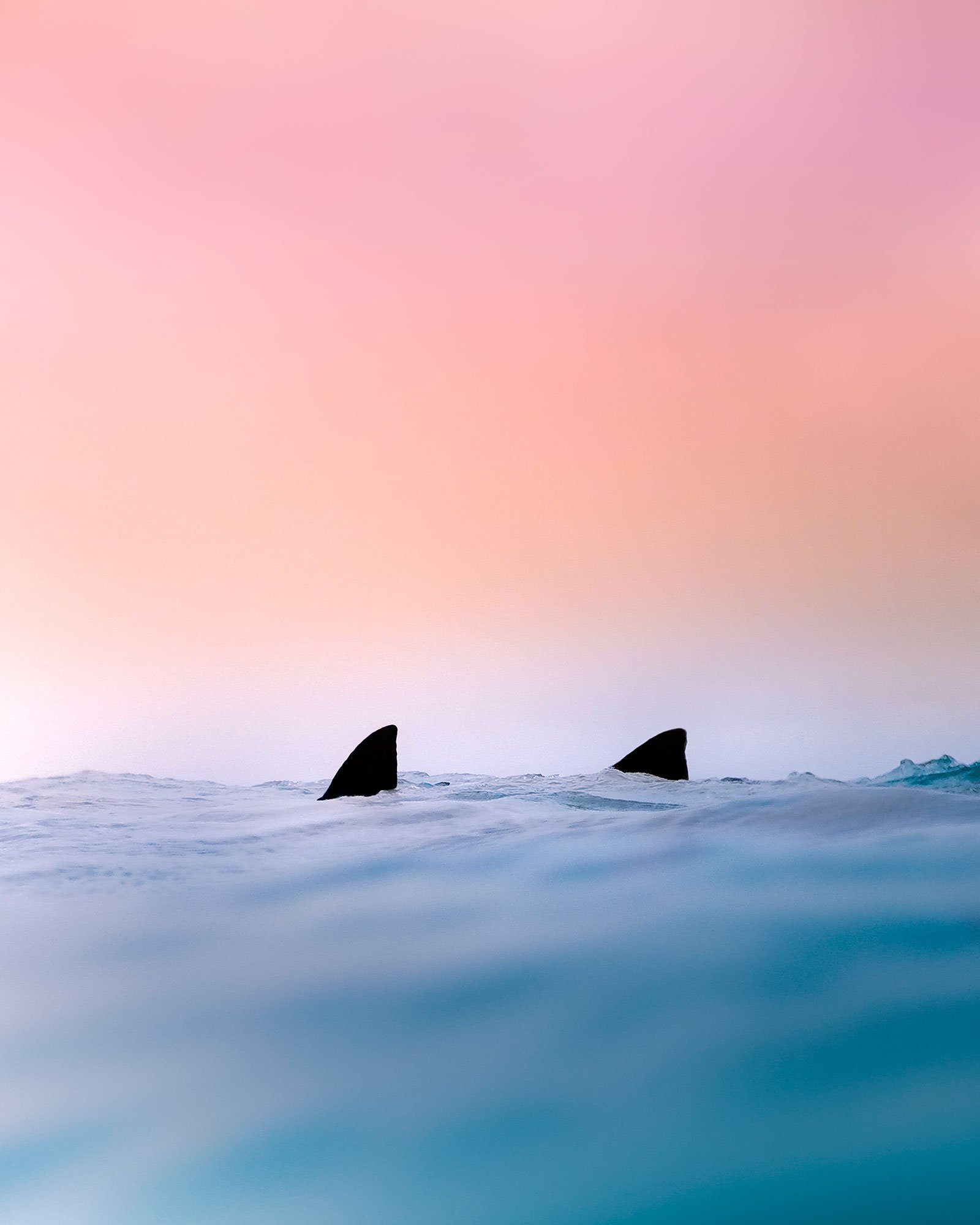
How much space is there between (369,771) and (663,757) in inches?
240

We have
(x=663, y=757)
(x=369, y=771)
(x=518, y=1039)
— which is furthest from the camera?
(x=663, y=757)

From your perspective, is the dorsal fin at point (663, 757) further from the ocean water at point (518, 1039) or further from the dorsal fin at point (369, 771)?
the ocean water at point (518, 1039)

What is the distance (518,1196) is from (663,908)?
209 centimetres

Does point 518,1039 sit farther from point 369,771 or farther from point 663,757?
point 663,757

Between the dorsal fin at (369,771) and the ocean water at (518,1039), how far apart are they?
244 inches

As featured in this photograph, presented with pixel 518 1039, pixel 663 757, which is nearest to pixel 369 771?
pixel 663 757

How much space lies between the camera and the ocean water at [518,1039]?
84.4 inches

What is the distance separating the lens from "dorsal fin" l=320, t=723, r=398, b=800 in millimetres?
11805

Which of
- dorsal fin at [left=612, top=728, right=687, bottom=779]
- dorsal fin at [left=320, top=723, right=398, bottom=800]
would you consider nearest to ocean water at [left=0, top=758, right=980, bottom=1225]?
dorsal fin at [left=320, top=723, right=398, bottom=800]

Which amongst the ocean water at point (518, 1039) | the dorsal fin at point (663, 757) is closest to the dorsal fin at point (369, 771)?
the dorsal fin at point (663, 757)

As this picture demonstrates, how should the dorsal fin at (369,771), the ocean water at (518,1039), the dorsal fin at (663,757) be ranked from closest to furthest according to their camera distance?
the ocean water at (518,1039), the dorsal fin at (369,771), the dorsal fin at (663,757)

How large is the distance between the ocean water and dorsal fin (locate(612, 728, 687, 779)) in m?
9.66

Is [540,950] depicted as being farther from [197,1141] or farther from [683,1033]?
[197,1141]

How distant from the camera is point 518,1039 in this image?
2832 millimetres
